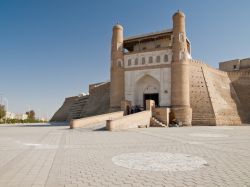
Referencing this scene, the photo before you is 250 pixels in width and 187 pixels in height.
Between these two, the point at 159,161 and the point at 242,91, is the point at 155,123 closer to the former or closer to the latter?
the point at 242,91

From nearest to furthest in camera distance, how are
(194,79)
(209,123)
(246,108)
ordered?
(209,123), (194,79), (246,108)

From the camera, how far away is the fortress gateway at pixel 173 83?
2442 cm

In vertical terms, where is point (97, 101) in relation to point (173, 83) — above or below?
below

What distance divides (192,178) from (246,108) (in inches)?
1136

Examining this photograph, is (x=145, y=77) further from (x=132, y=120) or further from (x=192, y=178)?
(x=192, y=178)

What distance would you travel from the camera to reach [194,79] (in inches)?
1051

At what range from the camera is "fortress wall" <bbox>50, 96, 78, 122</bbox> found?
42219 mm

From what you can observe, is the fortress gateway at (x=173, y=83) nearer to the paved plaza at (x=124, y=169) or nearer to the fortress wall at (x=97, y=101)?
the fortress wall at (x=97, y=101)

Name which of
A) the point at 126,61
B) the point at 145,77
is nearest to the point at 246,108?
the point at 145,77

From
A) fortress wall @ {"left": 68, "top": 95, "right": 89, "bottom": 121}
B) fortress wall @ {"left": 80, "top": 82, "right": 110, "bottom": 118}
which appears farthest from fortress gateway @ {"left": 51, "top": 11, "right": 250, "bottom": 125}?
fortress wall @ {"left": 68, "top": 95, "right": 89, "bottom": 121}

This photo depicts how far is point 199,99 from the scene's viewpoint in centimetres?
2536

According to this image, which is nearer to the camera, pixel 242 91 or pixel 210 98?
pixel 210 98

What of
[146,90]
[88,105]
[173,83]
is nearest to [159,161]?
[173,83]

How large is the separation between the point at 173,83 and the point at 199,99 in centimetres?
338
